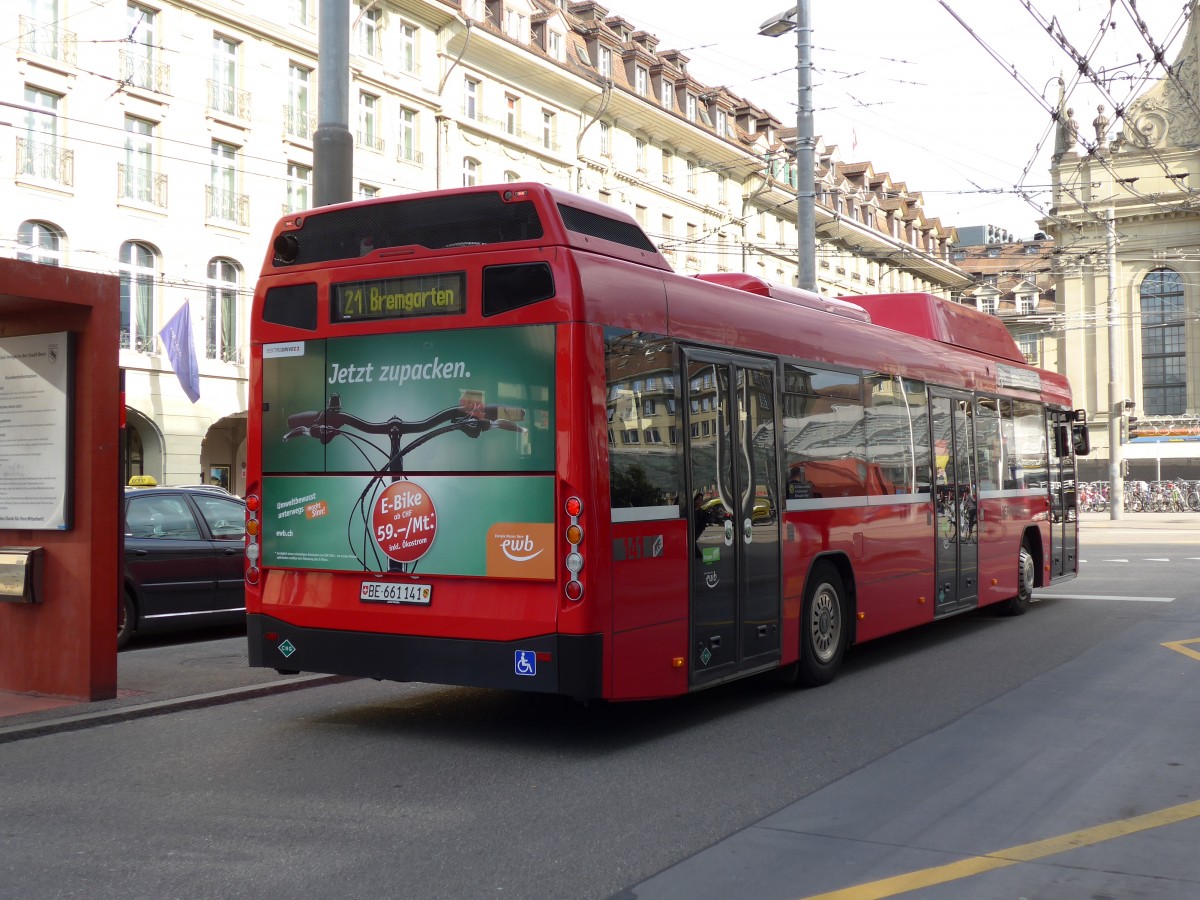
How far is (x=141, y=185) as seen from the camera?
103 ft

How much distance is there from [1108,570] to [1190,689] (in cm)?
1251

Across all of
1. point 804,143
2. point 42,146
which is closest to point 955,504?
point 804,143

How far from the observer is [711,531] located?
783 centimetres

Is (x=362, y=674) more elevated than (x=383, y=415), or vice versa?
(x=383, y=415)

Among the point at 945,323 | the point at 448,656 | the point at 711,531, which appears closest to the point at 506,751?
the point at 448,656

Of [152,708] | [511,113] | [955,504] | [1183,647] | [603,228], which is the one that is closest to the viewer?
[603,228]

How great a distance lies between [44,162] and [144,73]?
12.0 feet

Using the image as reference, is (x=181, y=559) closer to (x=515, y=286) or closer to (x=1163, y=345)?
(x=515, y=286)

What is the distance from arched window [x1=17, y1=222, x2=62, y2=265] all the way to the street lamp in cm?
1791

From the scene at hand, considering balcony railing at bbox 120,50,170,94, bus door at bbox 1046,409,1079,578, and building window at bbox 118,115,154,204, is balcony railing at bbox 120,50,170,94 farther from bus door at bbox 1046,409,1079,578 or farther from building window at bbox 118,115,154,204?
bus door at bbox 1046,409,1079,578

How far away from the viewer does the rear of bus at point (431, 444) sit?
687 centimetres

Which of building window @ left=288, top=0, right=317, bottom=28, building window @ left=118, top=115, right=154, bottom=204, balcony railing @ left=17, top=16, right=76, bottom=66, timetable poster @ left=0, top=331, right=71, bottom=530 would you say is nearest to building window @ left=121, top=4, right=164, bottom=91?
building window @ left=118, top=115, right=154, bottom=204

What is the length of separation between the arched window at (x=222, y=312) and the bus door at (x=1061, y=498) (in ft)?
77.1

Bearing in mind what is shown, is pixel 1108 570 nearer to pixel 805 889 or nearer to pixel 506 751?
pixel 506 751
